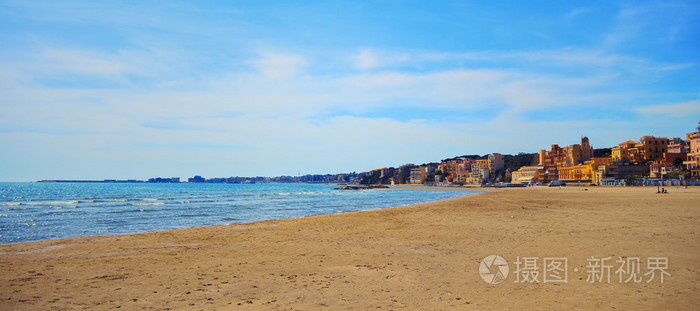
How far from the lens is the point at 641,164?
12244 centimetres

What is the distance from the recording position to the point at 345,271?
33.1 ft

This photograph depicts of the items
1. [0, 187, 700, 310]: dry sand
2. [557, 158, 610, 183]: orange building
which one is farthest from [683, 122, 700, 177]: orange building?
[0, 187, 700, 310]: dry sand

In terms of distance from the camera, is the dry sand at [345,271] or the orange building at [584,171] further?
the orange building at [584,171]

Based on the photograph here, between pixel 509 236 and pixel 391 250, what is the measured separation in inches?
208

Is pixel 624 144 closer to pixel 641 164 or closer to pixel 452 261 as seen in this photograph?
pixel 641 164

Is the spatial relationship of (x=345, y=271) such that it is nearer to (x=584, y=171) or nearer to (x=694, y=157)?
(x=694, y=157)

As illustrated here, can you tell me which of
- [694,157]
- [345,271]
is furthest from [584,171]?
[345,271]

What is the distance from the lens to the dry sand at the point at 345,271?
7.41 m

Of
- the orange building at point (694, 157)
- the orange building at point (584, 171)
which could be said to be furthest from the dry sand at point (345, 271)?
the orange building at point (584, 171)

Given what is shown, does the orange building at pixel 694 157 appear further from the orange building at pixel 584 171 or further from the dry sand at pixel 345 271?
the dry sand at pixel 345 271

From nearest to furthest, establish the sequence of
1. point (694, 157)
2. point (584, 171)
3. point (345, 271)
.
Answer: point (345, 271), point (694, 157), point (584, 171)

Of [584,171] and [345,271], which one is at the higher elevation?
[584,171]

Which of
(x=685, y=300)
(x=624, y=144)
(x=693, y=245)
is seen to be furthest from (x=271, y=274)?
(x=624, y=144)

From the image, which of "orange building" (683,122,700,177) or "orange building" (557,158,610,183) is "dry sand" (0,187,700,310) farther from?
"orange building" (557,158,610,183)
